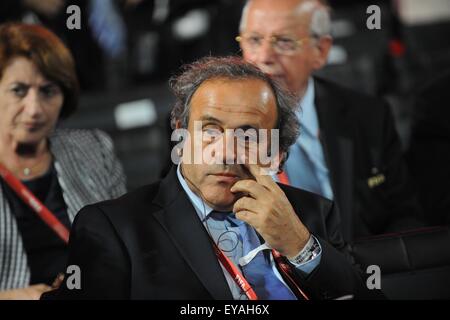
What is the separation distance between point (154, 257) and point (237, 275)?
20 centimetres

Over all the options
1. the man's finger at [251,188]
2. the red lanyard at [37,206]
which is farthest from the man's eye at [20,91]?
the man's finger at [251,188]

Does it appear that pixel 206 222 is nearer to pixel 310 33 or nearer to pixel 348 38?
pixel 310 33

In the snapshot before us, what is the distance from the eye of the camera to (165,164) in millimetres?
2654


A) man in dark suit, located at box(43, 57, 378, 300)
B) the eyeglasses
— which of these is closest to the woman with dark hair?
man in dark suit, located at box(43, 57, 378, 300)

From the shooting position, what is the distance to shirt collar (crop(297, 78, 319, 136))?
2773mm

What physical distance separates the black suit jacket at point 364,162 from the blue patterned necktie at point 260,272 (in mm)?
643

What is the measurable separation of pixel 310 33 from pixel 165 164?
66cm

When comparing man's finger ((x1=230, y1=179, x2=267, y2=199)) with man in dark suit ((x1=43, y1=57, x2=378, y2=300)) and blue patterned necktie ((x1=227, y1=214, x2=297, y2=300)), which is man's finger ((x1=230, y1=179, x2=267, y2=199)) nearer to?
man in dark suit ((x1=43, y1=57, x2=378, y2=300))

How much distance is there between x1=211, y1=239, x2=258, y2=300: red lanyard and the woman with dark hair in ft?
2.27

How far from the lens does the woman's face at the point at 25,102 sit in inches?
100

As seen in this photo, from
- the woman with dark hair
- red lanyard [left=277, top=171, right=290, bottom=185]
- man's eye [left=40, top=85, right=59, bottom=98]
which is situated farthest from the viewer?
man's eye [left=40, top=85, right=59, bottom=98]

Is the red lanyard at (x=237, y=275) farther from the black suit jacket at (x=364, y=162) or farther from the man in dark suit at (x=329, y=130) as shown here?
the black suit jacket at (x=364, y=162)

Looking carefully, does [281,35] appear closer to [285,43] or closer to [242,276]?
[285,43]
